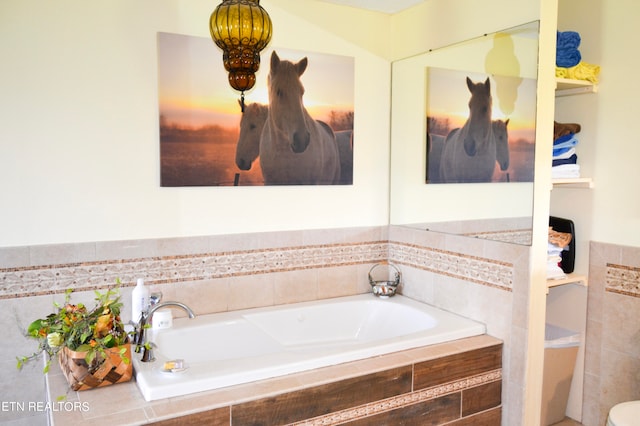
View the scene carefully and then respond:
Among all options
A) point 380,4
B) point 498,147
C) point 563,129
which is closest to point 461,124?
point 498,147

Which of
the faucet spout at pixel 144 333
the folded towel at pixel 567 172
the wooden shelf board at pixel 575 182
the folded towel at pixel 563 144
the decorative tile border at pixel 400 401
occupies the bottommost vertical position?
the decorative tile border at pixel 400 401

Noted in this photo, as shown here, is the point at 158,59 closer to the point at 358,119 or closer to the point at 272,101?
the point at 272,101

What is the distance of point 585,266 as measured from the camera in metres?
3.00

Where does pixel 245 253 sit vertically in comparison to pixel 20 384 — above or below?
above

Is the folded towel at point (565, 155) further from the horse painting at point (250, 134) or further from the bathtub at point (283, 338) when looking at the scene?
the horse painting at point (250, 134)

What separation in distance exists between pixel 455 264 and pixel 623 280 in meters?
0.86

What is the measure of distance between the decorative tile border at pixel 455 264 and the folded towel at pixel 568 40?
3.94 feet

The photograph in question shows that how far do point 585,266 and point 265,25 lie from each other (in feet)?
7.31

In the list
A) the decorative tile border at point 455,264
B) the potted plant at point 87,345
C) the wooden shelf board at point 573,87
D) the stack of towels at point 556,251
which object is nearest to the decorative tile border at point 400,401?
the decorative tile border at point 455,264

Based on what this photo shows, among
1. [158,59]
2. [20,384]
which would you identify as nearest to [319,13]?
[158,59]

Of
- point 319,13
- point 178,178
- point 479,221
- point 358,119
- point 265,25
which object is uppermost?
point 319,13

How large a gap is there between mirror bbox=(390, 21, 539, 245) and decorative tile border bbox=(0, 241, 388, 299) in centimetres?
45

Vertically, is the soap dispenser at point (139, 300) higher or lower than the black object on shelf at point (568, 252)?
lower

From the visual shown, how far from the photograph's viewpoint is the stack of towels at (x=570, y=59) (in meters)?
2.80
